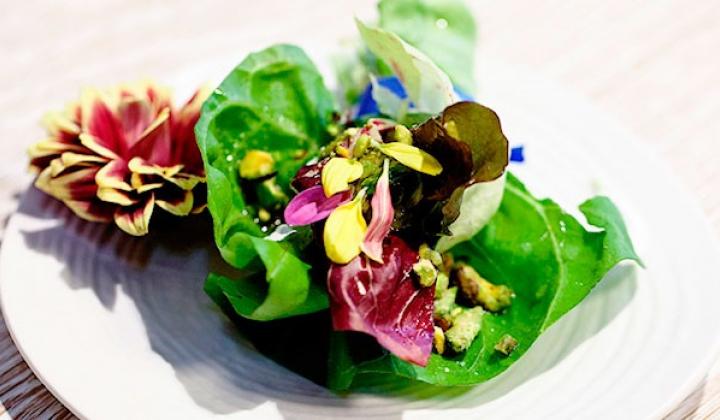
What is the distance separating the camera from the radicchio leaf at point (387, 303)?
93 centimetres

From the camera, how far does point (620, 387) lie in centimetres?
102

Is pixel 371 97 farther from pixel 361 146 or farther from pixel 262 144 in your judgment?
pixel 361 146

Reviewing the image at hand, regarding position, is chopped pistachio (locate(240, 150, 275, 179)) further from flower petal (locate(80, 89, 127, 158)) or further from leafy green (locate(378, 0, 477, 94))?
leafy green (locate(378, 0, 477, 94))

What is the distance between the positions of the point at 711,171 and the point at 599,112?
0.81 ft

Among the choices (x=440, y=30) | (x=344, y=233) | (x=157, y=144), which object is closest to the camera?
(x=344, y=233)

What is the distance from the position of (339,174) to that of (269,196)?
0.74 ft

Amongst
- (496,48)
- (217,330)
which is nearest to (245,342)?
(217,330)

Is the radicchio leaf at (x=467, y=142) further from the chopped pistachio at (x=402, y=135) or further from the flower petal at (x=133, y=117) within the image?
the flower petal at (x=133, y=117)

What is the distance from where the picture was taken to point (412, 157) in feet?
3.30

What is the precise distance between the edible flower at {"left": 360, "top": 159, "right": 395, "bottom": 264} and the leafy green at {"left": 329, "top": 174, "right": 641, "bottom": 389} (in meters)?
0.13

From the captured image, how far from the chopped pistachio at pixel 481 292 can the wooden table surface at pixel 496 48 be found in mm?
490

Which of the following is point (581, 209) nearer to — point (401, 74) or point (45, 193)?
point (401, 74)

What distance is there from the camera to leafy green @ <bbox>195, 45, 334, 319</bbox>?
96 cm

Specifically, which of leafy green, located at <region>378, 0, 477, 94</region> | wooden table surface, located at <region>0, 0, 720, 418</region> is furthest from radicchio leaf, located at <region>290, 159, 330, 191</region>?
wooden table surface, located at <region>0, 0, 720, 418</region>
